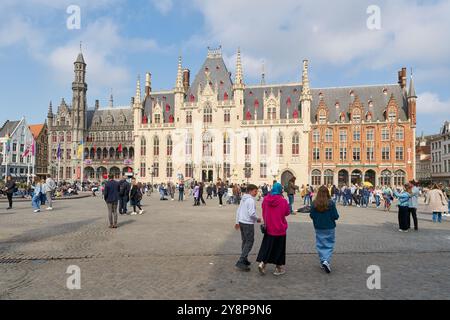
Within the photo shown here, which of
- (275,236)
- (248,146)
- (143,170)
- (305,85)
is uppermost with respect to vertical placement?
(305,85)

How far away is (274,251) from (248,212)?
37.5 inches

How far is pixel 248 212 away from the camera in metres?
7.08

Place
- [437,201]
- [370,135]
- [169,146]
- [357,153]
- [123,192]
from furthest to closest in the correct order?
[169,146]
[357,153]
[370,135]
[123,192]
[437,201]

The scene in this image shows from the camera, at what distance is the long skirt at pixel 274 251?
6555 mm

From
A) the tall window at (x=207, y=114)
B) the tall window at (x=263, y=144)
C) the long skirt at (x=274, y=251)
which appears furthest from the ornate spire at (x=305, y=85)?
the long skirt at (x=274, y=251)

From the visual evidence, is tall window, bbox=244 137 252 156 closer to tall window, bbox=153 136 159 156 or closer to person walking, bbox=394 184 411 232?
tall window, bbox=153 136 159 156

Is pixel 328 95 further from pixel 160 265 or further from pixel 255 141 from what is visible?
pixel 160 265

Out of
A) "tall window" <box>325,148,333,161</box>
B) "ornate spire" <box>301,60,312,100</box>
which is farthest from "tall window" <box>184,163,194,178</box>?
"tall window" <box>325,148,333,161</box>

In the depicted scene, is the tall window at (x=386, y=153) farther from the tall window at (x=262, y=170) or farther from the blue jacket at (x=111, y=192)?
the blue jacket at (x=111, y=192)

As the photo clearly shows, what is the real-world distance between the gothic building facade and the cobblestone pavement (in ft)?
184

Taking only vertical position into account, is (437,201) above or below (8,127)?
below

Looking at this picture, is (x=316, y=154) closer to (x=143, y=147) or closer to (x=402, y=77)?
(x=402, y=77)

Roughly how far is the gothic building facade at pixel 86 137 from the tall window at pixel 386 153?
4387 centimetres

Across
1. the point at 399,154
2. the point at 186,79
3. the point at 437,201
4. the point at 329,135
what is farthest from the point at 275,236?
the point at 186,79
